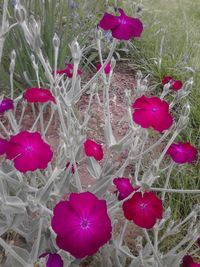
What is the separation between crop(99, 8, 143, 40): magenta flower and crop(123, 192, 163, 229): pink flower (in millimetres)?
392

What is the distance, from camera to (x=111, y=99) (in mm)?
2248

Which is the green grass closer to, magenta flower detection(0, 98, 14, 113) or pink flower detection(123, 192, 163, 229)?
pink flower detection(123, 192, 163, 229)

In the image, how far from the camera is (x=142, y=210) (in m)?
0.92

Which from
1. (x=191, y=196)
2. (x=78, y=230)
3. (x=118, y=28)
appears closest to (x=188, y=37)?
(x=191, y=196)

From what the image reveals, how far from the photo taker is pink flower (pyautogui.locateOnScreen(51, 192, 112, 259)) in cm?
76

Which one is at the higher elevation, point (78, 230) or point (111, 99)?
point (78, 230)

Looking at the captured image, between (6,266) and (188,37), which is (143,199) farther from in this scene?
(188,37)

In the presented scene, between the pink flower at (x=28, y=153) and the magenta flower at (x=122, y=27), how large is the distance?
1.06 ft

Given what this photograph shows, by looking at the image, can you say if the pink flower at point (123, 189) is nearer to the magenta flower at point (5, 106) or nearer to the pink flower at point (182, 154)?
the pink flower at point (182, 154)

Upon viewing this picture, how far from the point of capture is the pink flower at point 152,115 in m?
0.91

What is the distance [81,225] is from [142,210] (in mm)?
188

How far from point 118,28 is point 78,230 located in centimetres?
52

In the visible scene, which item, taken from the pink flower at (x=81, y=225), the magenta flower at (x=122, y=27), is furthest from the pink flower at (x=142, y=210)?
the magenta flower at (x=122, y=27)

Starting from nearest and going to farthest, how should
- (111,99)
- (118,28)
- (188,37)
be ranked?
(118,28)
(111,99)
(188,37)
